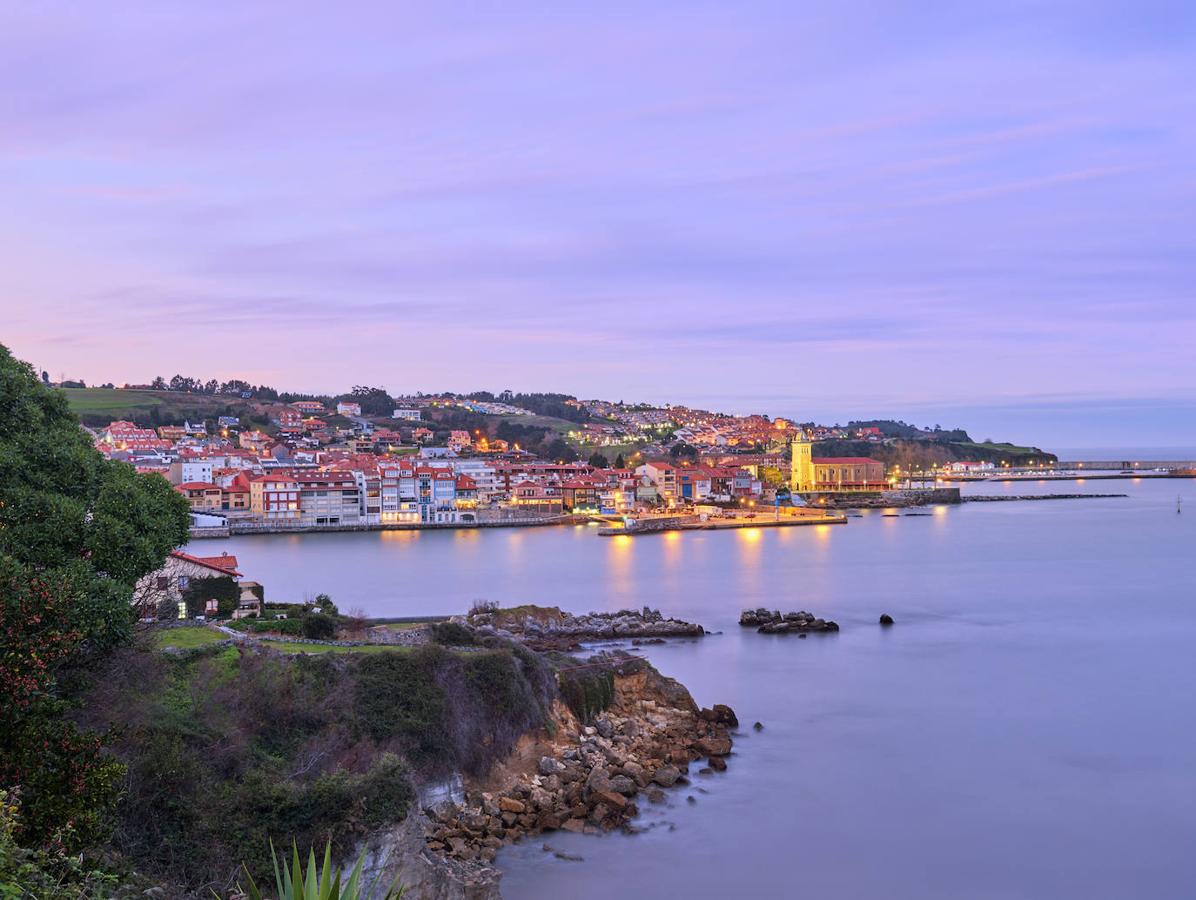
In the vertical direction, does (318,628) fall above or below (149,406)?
below

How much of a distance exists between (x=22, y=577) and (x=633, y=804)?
217 inches

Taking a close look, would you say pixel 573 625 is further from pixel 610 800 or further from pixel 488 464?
pixel 488 464

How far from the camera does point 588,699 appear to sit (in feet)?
36.2

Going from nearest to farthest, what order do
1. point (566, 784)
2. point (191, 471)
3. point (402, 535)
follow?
point (566, 784) → point (402, 535) → point (191, 471)

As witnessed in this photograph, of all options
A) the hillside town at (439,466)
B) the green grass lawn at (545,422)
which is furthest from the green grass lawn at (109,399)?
the green grass lawn at (545,422)

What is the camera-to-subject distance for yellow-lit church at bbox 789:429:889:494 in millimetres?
61531

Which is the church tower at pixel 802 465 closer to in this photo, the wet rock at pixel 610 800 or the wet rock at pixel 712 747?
the wet rock at pixel 712 747

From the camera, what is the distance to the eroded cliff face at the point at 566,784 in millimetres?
6973

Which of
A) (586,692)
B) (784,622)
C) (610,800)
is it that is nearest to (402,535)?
(784,622)

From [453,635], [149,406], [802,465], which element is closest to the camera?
[453,635]

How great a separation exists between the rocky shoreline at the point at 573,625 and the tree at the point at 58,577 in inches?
364

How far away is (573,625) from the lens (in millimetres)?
17688

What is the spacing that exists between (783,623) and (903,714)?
5.71m

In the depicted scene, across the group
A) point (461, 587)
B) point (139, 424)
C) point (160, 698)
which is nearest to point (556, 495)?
point (461, 587)
